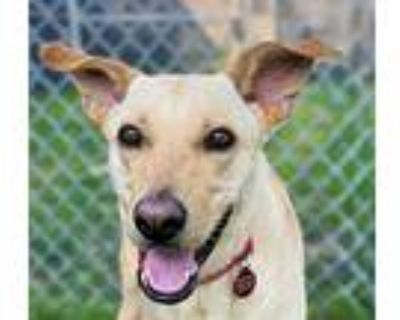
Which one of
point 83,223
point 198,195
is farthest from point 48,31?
point 198,195

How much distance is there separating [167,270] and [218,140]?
211mm

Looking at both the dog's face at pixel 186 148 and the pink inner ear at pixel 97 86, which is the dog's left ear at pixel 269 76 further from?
the pink inner ear at pixel 97 86

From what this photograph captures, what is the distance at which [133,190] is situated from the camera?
8.93 ft

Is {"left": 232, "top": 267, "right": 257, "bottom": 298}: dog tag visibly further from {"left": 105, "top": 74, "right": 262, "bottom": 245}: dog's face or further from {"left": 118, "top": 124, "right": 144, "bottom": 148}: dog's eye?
{"left": 118, "top": 124, "right": 144, "bottom": 148}: dog's eye

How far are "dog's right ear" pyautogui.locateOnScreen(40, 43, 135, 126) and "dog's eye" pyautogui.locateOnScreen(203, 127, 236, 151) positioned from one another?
0.57ft

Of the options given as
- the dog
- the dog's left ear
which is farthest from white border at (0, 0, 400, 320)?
the dog's left ear

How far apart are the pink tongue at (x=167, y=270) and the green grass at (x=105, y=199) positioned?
0.94ft
